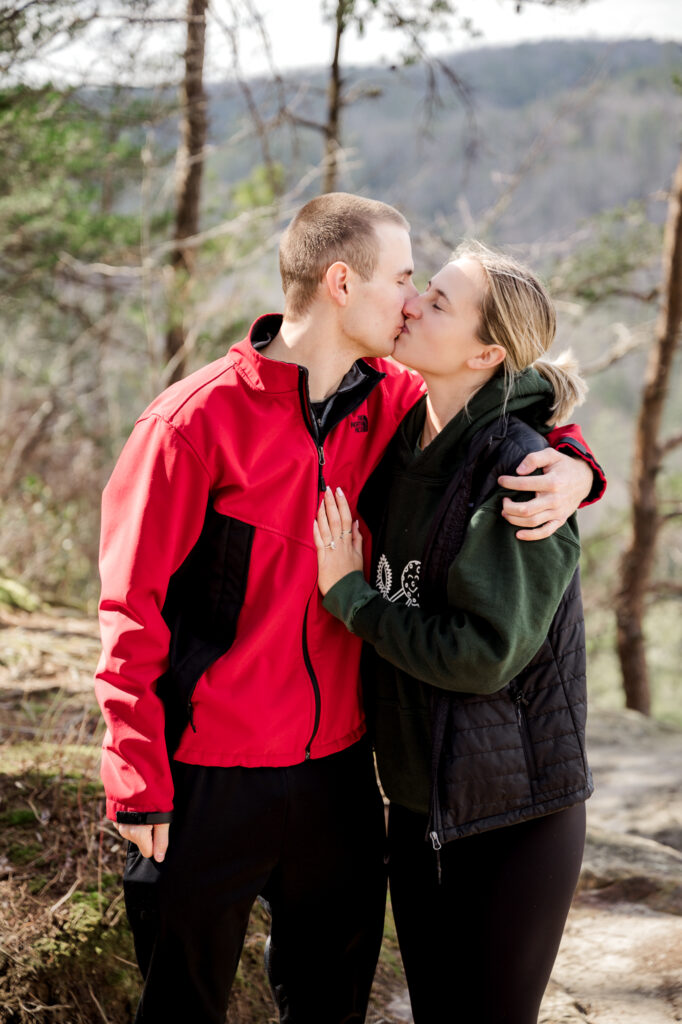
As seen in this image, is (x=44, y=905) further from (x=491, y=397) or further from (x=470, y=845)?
(x=491, y=397)

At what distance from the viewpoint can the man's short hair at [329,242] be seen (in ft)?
6.97

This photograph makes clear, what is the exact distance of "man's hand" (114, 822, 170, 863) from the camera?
1.86 meters

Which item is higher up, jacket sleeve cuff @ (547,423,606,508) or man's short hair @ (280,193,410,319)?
man's short hair @ (280,193,410,319)

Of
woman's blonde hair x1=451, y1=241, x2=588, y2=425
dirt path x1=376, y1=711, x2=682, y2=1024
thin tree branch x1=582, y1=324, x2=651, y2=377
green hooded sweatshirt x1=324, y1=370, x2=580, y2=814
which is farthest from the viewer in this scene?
thin tree branch x1=582, y1=324, x2=651, y2=377

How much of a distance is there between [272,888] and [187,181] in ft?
22.1

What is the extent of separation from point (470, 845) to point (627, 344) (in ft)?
27.0

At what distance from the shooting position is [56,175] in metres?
9.23

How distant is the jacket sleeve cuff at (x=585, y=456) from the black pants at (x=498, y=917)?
770mm

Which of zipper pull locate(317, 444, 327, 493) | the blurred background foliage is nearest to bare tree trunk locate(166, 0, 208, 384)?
the blurred background foliage

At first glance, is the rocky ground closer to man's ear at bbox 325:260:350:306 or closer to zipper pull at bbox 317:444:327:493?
zipper pull at bbox 317:444:327:493

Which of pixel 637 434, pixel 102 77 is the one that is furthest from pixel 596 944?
pixel 637 434

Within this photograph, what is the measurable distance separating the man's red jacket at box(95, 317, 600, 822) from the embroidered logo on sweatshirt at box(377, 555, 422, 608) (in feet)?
0.51

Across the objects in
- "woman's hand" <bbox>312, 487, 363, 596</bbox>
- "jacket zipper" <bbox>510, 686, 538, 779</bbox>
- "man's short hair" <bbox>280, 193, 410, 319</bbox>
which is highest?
"man's short hair" <bbox>280, 193, 410, 319</bbox>

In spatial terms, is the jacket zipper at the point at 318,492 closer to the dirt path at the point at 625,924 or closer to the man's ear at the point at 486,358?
the man's ear at the point at 486,358
